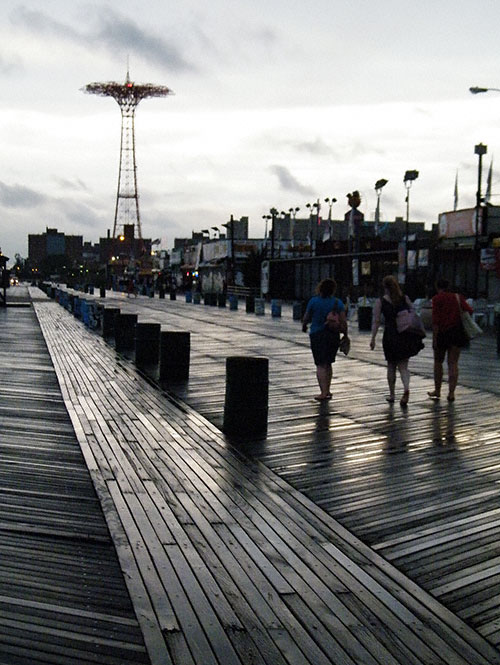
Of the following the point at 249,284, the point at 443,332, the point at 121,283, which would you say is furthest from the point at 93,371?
the point at 121,283

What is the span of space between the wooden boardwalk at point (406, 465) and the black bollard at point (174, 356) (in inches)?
17.6

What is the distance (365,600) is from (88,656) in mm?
1554

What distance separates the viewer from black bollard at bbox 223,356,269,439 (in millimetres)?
9102

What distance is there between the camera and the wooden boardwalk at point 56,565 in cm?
394

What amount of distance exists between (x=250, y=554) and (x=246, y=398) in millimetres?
4021

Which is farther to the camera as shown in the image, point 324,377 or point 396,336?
point 324,377

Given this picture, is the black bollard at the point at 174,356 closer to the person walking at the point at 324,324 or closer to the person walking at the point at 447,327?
the person walking at the point at 324,324

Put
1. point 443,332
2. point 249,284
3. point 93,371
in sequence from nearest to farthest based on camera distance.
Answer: point 443,332
point 93,371
point 249,284

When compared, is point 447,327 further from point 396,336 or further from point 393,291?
point 393,291

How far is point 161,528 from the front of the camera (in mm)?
5699

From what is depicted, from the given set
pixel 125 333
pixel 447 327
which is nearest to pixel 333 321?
pixel 447 327

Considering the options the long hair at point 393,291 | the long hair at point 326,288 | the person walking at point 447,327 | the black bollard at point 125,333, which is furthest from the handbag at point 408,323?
the black bollard at point 125,333

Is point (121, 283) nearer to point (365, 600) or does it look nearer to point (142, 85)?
point (142, 85)

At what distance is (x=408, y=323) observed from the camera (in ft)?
35.9
